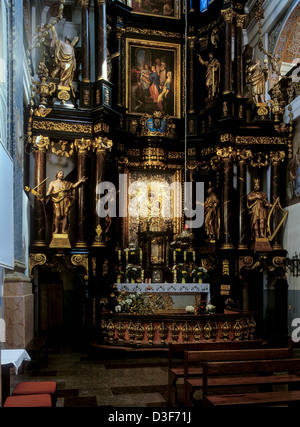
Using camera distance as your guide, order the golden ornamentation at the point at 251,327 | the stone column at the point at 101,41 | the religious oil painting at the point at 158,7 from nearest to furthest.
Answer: the golden ornamentation at the point at 251,327 < the stone column at the point at 101,41 < the religious oil painting at the point at 158,7

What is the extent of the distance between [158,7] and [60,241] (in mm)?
8680

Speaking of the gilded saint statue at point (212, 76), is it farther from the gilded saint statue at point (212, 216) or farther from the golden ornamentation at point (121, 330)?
the golden ornamentation at point (121, 330)

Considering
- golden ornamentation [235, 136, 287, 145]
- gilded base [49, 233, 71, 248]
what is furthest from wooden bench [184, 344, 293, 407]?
golden ornamentation [235, 136, 287, 145]

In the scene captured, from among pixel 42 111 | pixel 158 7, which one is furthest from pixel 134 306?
pixel 158 7

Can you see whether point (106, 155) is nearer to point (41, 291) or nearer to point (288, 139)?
point (41, 291)

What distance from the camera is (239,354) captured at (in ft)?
18.9

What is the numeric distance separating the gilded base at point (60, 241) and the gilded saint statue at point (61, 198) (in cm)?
11

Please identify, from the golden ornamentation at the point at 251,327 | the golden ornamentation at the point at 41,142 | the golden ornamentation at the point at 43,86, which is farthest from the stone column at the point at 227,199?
the golden ornamentation at the point at 43,86

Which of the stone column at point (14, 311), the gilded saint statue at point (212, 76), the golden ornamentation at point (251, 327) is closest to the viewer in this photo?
the stone column at point (14, 311)

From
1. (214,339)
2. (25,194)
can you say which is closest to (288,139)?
(214,339)

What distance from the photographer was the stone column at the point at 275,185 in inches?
540

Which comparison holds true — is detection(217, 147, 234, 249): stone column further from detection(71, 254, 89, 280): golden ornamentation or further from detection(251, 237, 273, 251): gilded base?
detection(71, 254, 89, 280): golden ornamentation

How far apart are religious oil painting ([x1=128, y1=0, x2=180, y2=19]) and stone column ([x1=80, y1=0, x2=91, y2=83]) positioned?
6.92 feet

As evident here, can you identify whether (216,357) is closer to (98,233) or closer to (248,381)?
(248,381)
